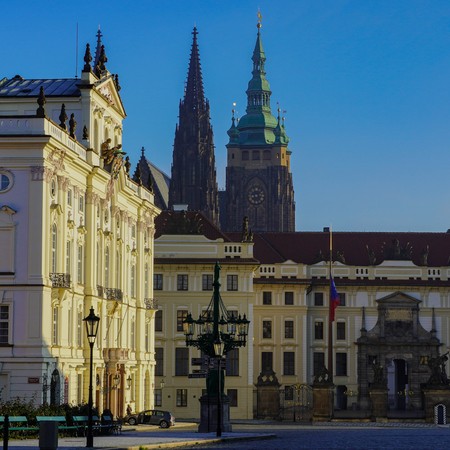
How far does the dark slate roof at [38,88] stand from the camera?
2972 inches

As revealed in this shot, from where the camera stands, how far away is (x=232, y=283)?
343 ft

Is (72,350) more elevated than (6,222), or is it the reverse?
(6,222)

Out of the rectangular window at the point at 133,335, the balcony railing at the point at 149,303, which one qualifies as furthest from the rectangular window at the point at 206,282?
the rectangular window at the point at 133,335

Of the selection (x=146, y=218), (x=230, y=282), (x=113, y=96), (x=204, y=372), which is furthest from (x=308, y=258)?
(x=204, y=372)

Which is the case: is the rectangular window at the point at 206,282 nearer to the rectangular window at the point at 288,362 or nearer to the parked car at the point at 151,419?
the rectangular window at the point at 288,362

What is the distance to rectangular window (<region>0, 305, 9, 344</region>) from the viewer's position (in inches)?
2511

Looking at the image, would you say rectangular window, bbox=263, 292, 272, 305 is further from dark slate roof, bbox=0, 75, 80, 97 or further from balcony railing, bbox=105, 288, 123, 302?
dark slate roof, bbox=0, 75, 80, 97

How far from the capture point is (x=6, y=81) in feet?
262

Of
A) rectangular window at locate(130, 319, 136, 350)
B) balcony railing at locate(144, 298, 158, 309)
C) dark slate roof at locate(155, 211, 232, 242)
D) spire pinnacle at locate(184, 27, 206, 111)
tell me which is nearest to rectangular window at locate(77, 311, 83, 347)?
rectangular window at locate(130, 319, 136, 350)

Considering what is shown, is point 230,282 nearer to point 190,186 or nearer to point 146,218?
point 146,218

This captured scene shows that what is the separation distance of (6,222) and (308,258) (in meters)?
54.4

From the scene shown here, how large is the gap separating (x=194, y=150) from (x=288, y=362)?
69859 mm

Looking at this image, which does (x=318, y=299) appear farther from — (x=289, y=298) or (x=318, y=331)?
(x=289, y=298)

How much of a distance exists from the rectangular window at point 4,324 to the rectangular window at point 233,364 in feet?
135
